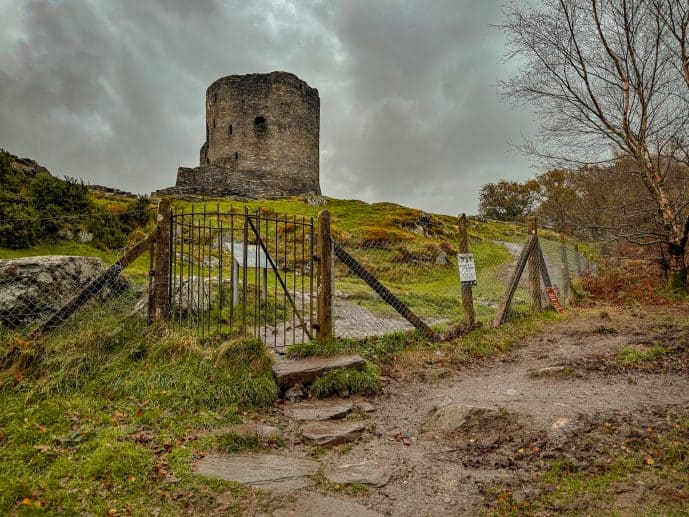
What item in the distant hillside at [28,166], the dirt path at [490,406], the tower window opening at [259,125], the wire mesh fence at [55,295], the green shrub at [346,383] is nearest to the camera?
the dirt path at [490,406]

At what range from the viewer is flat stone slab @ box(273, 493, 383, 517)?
3.16m

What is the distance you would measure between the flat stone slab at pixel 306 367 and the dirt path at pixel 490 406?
24.2 inches

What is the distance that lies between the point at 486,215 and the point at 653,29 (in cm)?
4748

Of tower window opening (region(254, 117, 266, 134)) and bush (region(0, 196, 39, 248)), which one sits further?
tower window opening (region(254, 117, 266, 134))

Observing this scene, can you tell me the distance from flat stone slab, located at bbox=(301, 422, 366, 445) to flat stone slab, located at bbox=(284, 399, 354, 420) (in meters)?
0.17

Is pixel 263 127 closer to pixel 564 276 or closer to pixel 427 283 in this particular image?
pixel 427 283

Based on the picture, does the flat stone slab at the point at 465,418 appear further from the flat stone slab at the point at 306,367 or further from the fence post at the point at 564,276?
the fence post at the point at 564,276

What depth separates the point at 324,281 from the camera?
657cm

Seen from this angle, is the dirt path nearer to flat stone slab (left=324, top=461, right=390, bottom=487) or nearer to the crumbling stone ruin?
flat stone slab (left=324, top=461, right=390, bottom=487)

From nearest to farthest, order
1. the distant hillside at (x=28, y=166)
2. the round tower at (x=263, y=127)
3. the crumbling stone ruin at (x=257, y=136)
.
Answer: the distant hillside at (x=28, y=166) → the crumbling stone ruin at (x=257, y=136) → the round tower at (x=263, y=127)

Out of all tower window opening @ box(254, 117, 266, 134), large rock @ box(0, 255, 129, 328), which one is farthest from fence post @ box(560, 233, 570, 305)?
tower window opening @ box(254, 117, 266, 134)

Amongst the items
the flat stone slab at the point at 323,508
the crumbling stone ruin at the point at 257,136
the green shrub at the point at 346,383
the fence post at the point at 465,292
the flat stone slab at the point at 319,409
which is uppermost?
the crumbling stone ruin at the point at 257,136

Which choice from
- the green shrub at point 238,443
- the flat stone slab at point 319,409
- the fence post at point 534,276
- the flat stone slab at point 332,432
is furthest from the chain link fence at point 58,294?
the fence post at point 534,276

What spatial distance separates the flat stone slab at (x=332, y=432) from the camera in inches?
174
